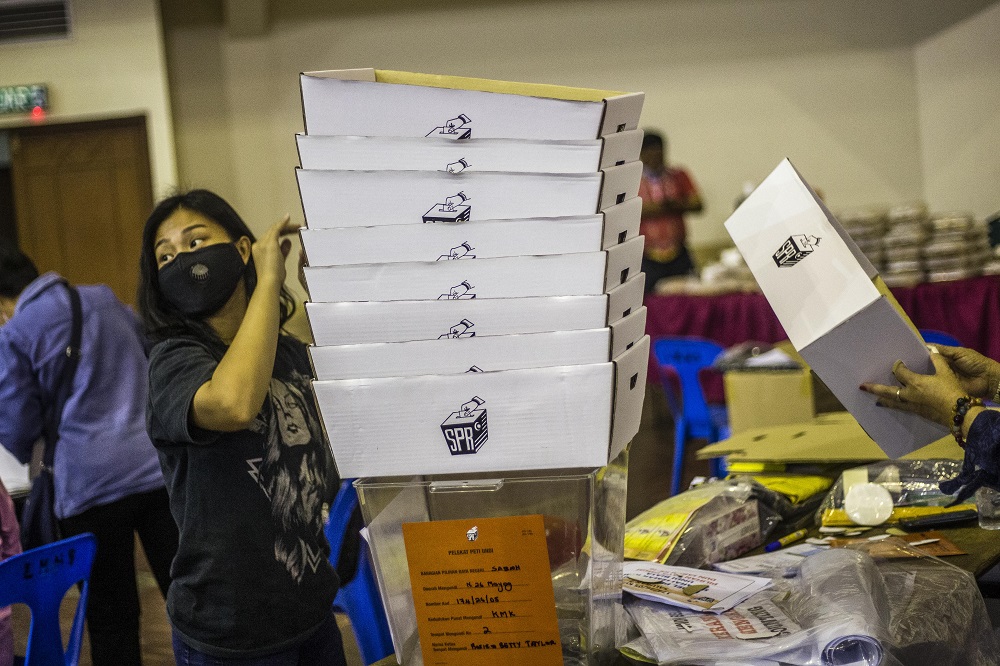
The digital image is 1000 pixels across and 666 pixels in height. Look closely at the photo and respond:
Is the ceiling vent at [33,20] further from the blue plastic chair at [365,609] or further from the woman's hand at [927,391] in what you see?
the woman's hand at [927,391]

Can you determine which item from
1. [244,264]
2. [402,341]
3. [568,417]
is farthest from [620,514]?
[244,264]

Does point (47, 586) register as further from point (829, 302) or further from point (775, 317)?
point (775, 317)

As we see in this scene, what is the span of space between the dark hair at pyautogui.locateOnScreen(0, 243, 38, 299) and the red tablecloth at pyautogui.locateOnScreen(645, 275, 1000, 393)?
304 cm

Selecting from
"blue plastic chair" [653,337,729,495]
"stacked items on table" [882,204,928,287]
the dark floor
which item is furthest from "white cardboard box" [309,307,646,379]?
"stacked items on table" [882,204,928,287]

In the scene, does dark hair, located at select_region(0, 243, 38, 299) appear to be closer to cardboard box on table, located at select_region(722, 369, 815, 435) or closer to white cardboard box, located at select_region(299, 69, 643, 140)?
white cardboard box, located at select_region(299, 69, 643, 140)

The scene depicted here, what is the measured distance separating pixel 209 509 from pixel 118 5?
7.42 metres

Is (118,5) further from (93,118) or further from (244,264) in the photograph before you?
(244,264)

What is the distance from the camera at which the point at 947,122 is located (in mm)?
8141

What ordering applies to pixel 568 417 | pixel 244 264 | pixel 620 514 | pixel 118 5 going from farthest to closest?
pixel 118 5, pixel 244 264, pixel 620 514, pixel 568 417

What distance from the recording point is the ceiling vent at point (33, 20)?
A: 25.1 feet

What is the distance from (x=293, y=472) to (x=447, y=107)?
0.70 metres

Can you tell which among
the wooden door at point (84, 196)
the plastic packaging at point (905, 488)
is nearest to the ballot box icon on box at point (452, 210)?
the plastic packaging at point (905, 488)

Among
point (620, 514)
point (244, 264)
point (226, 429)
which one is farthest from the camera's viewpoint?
point (244, 264)

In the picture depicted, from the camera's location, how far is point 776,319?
171 inches
